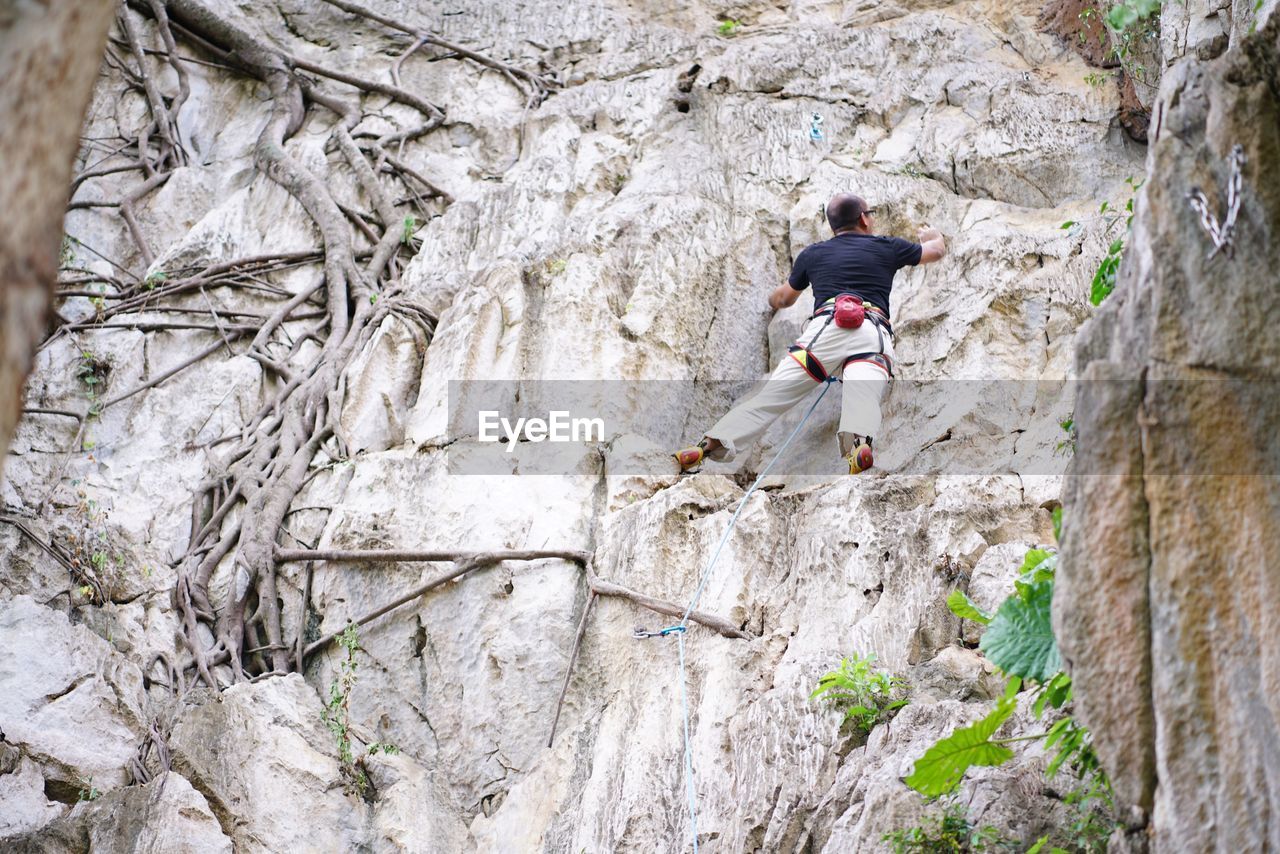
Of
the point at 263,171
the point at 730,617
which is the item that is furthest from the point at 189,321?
the point at 730,617

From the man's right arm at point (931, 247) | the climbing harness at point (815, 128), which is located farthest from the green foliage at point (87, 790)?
the climbing harness at point (815, 128)

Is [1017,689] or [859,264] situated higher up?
[859,264]

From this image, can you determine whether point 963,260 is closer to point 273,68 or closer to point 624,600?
point 624,600

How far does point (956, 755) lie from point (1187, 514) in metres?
1.00

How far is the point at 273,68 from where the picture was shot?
32.0ft

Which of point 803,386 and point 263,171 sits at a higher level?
point 263,171

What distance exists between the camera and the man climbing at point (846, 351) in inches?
245

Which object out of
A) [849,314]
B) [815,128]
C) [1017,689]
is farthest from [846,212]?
[1017,689]

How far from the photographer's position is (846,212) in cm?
683

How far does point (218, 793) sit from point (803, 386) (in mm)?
3356

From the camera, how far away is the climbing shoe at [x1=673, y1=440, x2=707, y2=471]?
630 centimetres

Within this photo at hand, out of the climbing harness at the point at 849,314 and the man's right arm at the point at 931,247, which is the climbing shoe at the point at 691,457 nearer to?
the climbing harness at the point at 849,314

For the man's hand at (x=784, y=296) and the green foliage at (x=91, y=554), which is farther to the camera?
the man's hand at (x=784, y=296)

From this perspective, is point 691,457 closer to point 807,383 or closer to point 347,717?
point 807,383
